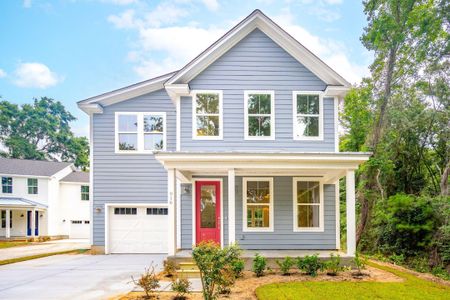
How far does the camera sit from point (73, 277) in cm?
853

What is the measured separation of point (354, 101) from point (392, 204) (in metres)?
7.40

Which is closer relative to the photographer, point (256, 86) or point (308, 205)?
point (308, 205)

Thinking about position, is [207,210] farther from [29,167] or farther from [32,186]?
[29,167]

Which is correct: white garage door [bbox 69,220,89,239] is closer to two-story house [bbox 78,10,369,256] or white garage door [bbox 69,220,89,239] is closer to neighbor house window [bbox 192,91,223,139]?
two-story house [bbox 78,10,369,256]

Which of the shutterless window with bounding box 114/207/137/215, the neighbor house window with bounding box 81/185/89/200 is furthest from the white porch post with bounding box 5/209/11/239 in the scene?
the shutterless window with bounding box 114/207/137/215

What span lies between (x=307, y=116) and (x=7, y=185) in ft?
76.3

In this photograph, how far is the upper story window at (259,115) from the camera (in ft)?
36.6

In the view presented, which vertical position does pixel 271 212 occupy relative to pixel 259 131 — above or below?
below

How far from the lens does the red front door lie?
11156 mm

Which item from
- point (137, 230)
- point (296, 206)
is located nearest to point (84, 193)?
point (137, 230)

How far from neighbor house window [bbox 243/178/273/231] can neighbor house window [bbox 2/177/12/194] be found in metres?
21.1

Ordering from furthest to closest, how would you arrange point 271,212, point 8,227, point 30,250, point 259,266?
point 8,227 < point 30,250 < point 271,212 < point 259,266

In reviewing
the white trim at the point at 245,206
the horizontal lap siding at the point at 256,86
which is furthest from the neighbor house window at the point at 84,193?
the white trim at the point at 245,206

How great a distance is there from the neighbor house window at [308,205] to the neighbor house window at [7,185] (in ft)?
73.9
